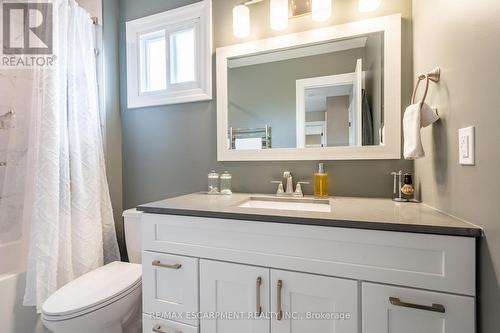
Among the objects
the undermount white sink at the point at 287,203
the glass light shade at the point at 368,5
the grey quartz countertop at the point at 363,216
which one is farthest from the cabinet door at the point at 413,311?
the glass light shade at the point at 368,5

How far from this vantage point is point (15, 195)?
161 centimetres

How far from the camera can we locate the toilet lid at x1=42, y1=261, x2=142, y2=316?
1.10 m

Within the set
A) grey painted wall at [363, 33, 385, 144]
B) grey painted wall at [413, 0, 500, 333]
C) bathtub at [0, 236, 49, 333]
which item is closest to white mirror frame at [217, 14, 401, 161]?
grey painted wall at [363, 33, 385, 144]

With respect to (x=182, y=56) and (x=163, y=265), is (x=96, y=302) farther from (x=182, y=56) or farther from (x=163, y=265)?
(x=182, y=56)

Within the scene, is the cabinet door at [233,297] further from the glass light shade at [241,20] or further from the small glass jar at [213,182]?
the glass light shade at [241,20]

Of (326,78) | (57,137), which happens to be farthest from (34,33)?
(326,78)

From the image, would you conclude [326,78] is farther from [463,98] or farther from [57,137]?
[57,137]

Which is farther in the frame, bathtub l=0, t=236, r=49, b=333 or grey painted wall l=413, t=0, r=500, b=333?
bathtub l=0, t=236, r=49, b=333

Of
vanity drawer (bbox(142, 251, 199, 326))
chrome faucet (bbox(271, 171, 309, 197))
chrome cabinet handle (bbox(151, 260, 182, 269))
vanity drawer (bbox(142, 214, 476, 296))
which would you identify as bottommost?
vanity drawer (bbox(142, 251, 199, 326))

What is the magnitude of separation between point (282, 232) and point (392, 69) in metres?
1.02

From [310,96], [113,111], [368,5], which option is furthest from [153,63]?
[368,5]

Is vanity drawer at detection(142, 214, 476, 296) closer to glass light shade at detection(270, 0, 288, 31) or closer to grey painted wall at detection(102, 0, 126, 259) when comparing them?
grey painted wall at detection(102, 0, 126, 259)

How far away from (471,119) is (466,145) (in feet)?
0.26

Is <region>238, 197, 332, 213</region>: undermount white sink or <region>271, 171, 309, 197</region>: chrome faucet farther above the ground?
<region>271, 171, 309, 197</region>: chrome faucet
